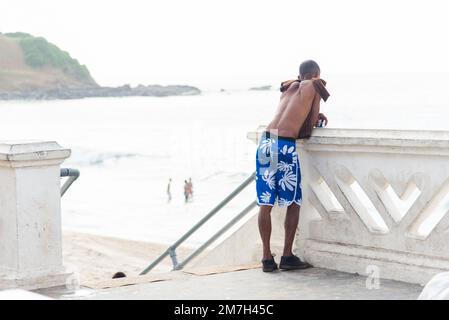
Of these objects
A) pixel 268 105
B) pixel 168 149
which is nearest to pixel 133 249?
pixel 168 149

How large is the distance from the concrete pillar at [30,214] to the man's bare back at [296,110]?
1743 mm

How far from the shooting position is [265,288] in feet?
22.7

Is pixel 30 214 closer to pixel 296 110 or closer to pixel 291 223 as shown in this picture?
pixel 291 223

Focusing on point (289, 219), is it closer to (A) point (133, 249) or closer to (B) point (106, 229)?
(A) point (133, 249)

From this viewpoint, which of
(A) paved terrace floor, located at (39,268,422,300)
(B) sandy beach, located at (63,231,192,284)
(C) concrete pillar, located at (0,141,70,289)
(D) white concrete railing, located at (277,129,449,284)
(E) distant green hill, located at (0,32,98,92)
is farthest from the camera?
(E) distant green hill, located at (0,32,98,92)

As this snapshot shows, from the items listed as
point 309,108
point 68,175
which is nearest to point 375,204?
point 309,108

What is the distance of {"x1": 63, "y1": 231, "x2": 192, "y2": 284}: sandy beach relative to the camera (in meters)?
23.1

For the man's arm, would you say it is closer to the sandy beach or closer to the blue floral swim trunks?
the blue floral swim trunks

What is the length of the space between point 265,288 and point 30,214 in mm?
1950

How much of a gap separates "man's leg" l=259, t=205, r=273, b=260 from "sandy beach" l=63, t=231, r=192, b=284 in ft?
46.4

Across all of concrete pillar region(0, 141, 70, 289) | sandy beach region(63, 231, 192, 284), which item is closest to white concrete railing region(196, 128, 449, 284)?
concrete pillar region(0, 141, 70, 289)

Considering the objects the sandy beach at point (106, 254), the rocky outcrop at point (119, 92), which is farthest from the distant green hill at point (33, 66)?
the sandy beach at point (106, 254)

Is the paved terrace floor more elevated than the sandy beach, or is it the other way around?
the paved terrace floor
